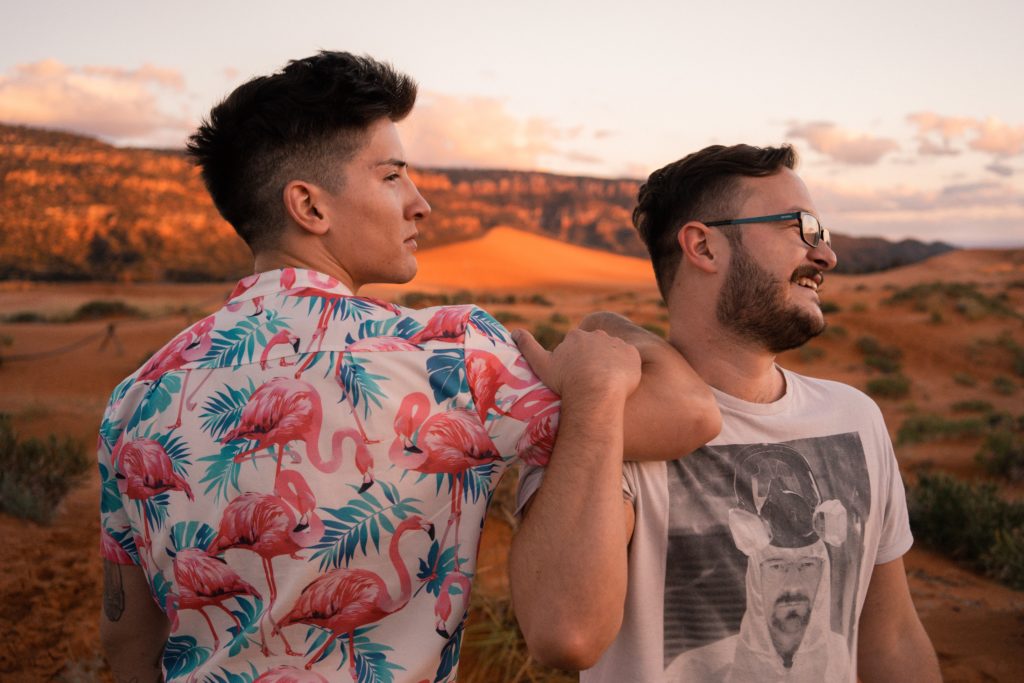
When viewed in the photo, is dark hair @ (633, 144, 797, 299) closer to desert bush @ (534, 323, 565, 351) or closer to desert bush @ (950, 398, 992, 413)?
desert bush @ (534, 323, 565, 351)

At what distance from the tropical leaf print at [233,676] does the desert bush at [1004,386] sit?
1614 centimetres

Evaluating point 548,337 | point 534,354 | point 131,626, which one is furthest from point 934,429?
point 131,626

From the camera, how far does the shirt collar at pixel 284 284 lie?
65.0 inches

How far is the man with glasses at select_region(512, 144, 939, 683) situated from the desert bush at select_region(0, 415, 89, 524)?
17.1ft

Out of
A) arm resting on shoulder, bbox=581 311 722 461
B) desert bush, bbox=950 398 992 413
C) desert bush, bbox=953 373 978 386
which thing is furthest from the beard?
desert bush, bbox=953 373 978 386

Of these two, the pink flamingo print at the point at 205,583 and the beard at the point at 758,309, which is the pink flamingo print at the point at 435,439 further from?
the beard at the point at 758,309

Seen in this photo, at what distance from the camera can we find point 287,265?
5.81 ft

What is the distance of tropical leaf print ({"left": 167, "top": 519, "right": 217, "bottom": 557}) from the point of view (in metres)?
1.52

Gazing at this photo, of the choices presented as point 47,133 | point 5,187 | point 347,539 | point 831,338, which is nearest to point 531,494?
point 347,539

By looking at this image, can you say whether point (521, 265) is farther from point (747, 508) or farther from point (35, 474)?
point (747, 508)

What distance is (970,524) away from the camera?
20.8 feet

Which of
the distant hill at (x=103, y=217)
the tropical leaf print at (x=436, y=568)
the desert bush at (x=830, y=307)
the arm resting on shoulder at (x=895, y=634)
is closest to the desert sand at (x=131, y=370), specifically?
the desert bush at (x=830, y=307)

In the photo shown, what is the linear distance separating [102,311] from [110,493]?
2561 cm

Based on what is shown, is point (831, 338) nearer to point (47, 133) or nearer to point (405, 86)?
point (405, 86)
